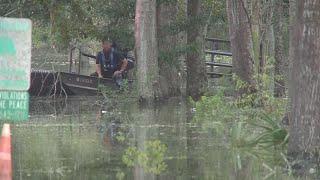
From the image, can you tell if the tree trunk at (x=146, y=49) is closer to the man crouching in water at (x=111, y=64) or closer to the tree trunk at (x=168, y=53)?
the tree trunk at (x=168, y=53)

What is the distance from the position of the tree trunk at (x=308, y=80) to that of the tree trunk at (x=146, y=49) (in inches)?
365

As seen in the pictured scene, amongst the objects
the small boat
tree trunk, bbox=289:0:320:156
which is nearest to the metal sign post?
A: tree trunk, bbox=289:0:320:156

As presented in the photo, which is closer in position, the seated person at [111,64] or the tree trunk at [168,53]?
the tree trunk at [168,53]

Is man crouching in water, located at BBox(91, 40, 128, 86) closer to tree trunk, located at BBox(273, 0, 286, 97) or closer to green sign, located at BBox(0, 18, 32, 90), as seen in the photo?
tree trunk, located at BBox(273, 0, 286, 97)

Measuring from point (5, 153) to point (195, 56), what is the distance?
48.6 ft

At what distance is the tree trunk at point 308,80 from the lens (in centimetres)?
908

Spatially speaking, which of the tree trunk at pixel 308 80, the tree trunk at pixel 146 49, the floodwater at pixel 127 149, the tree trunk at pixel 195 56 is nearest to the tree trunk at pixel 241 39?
the floodwater at pixel 127 149

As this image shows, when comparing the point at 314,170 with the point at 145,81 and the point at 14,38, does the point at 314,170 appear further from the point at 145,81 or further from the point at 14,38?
the point at 145,81

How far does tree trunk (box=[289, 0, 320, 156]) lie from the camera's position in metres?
9.08

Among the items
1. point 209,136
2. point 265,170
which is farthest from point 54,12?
point 265,170

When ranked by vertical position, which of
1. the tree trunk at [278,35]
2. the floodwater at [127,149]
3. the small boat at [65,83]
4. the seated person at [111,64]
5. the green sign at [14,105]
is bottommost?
the floodwater at [127,149]

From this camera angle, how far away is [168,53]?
2012cm

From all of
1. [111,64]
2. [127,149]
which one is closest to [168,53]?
[111,64]

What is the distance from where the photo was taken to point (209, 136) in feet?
41.1
